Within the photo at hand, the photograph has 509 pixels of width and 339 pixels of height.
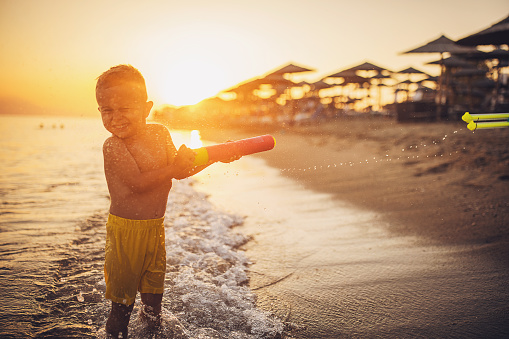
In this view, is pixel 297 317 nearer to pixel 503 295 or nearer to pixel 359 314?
pixel 359 314

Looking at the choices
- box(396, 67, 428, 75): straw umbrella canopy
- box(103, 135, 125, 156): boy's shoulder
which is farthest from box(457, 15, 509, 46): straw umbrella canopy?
box(396, 67, 428, 75): straw umbrella canopy

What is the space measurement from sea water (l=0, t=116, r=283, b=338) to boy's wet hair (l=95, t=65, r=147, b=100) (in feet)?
3.09

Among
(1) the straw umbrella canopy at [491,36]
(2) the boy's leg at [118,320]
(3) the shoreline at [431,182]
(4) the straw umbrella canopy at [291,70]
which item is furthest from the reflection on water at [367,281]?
(4) the straw umbrella canopy at [291,70]

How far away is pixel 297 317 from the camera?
2.30 meters

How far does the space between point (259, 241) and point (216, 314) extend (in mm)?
1532

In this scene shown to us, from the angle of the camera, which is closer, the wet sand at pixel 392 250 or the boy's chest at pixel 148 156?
the boy's chest at pixel 148 156

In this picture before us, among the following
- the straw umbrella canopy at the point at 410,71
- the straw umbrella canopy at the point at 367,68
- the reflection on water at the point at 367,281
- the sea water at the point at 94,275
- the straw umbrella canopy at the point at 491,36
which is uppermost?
the straw umbrella canopy at the point at 367,68

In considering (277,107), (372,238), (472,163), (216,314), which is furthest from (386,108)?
(216,314)

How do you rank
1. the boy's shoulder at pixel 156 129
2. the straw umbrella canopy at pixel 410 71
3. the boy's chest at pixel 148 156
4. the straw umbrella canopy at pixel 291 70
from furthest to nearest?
1. the straw umbrella canopy at pixel 410 71
2. the straw umbrella canopy at pixel 291 70
3. the boy's shoulder at pixel 156 129
4. the boy's chest at pixel 148 156

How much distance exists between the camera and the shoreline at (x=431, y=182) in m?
3.81

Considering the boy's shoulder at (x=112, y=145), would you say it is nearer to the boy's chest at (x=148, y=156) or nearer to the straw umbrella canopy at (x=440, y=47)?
the boy's chest at (x=148, y=156)

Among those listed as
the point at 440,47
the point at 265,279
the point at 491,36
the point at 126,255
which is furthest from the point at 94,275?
the point at 440,47

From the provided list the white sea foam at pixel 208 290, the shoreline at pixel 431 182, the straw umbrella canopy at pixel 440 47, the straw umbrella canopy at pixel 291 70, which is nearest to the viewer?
the white sea foam at pixel 208 290

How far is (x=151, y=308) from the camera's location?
2121 mm
